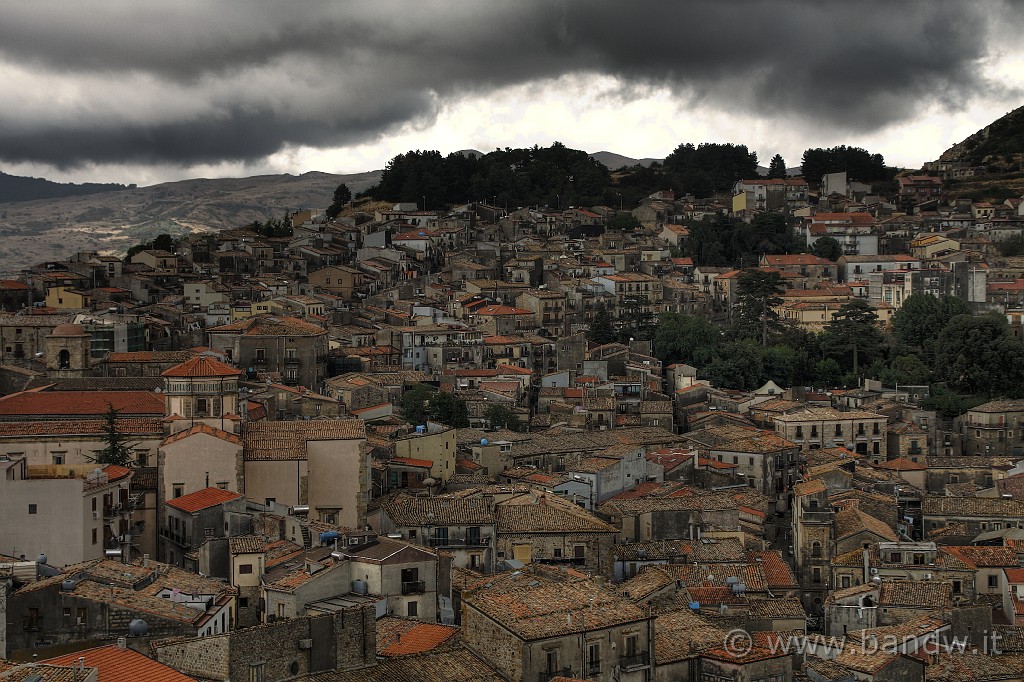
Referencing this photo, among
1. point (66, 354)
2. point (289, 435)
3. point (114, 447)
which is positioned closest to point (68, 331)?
point (66, 354)

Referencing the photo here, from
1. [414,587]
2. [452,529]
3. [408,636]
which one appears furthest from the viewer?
[452,529]

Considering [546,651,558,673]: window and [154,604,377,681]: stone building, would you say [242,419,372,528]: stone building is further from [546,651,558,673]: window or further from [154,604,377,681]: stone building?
[154,604,377,681]: stone building

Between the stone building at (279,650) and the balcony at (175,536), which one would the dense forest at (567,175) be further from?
the stone building at (279,650)

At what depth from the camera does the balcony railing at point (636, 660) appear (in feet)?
75.7

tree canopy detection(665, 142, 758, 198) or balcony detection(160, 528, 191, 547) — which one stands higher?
tree canopy detection(665, 142, 758, 198)

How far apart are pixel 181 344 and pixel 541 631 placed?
42.8 meters

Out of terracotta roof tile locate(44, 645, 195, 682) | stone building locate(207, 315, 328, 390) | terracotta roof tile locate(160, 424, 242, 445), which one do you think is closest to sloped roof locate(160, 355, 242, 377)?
terracotta roof tile locate(160, 424, 242, 445)

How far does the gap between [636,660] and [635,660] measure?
0.08 feet

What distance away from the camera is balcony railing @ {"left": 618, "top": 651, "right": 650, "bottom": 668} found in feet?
75.7

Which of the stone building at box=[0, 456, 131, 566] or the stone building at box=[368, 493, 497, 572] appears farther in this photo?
the stone building at box=[368, 493, 497, 572]

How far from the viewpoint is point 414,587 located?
85.7 feet

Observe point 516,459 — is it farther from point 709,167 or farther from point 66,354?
point 709,167

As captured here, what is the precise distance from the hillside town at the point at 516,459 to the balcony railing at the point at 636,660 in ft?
0.16

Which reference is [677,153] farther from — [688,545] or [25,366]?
[688,545]
